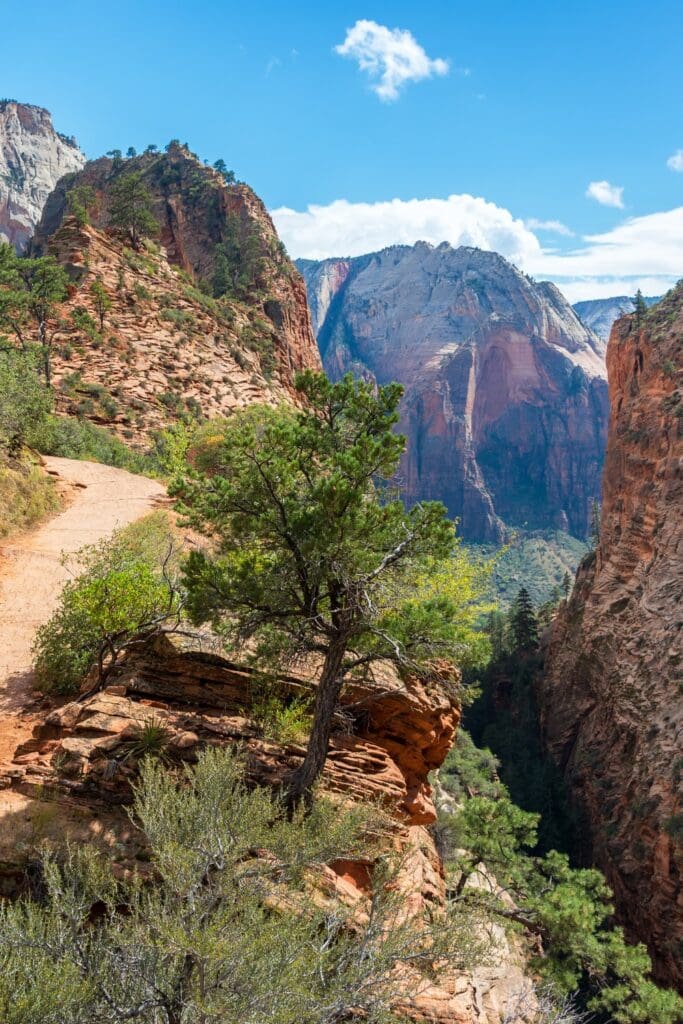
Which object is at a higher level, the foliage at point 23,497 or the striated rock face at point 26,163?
the striated rock face at point 26,163

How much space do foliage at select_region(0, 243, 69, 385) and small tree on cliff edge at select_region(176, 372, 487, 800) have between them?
26031 millimetres

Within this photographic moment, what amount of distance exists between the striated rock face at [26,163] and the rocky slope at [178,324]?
78.7 m

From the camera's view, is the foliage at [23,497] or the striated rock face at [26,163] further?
the striated rock face at [26,163]

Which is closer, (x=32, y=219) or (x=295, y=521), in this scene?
(x=295, y=521)

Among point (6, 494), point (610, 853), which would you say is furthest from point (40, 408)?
point (610, 853)

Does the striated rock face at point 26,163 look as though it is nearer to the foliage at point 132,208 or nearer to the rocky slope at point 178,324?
the rocky slope at point 178,324

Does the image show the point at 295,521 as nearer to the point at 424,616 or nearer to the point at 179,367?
the point at 424,616

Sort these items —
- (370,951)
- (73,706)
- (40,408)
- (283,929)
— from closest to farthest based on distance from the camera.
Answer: (283,929) → (370,951) → (73,706) → (40,408)

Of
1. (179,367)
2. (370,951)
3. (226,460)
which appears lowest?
(370,951)

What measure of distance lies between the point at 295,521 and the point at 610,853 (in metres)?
32.0

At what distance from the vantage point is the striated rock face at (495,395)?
158250 millimetres

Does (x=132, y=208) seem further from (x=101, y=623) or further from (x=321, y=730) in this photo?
(x=321, y=730)

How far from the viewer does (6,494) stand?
17219 mm

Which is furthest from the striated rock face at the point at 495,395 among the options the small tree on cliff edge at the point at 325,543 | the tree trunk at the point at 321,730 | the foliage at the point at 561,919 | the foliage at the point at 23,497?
the tree trunk at the point at 321,730
